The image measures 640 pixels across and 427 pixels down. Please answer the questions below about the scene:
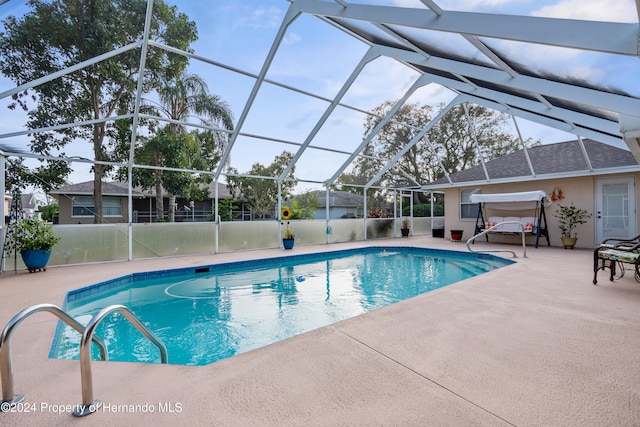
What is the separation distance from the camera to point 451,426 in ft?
5.70

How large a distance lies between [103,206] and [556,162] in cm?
2047

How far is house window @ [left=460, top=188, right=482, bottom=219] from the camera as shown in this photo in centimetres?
1328

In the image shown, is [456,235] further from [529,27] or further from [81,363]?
[81,363]

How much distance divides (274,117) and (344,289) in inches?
226

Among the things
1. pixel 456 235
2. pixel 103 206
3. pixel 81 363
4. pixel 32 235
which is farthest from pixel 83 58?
pixel 456 235

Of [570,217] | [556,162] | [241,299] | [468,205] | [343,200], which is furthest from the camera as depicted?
[343,200]

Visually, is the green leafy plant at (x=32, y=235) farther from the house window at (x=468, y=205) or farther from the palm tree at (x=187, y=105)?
the house window at (x=468, y=205)

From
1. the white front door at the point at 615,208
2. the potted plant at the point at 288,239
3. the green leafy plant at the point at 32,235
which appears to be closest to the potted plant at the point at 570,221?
the white front door at the point at 615,208

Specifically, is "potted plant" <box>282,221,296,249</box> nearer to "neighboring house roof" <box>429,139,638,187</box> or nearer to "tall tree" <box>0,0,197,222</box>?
"tall tree" <box>0,0,197,222</box>

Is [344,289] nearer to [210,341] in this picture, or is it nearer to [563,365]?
[210,341]

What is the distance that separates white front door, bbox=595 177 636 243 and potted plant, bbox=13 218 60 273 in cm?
1526

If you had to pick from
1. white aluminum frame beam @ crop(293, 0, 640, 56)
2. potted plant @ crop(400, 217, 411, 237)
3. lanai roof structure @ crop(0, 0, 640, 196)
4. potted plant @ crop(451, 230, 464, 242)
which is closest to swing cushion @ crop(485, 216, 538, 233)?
potted plant @ crop(451, 230, 464, 242)

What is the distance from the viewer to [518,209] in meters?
11.6

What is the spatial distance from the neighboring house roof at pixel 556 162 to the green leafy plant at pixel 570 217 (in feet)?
3.99
